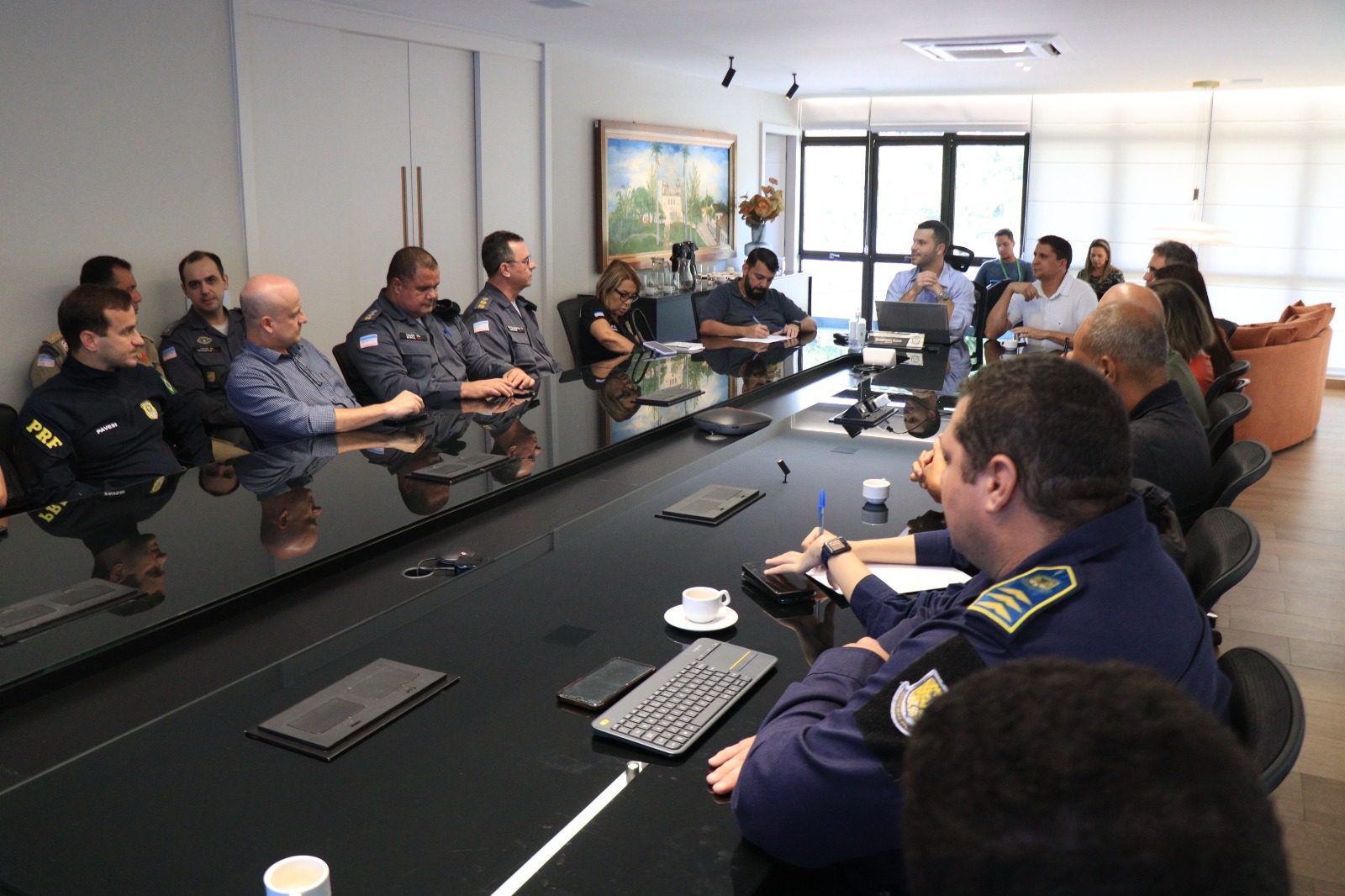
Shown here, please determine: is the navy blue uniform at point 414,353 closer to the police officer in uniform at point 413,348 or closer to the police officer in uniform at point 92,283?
the police officer in uniform at point 413,348

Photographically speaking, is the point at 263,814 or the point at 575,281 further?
the point at 575,281

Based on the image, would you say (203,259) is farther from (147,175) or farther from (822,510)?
(822,510)

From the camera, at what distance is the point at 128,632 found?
1678 mm

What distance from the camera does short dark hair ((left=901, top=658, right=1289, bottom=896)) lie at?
42 cm

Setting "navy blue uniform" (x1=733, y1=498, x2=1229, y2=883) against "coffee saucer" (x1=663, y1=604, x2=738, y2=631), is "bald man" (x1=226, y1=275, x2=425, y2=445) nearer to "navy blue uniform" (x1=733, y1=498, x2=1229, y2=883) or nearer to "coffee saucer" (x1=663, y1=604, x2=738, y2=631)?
"coffee saucer" (x1=663, y1=604, x2=738, y2=631)

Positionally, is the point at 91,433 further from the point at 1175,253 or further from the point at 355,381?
the point at 1175,253

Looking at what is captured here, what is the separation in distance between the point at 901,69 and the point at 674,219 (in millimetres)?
1993

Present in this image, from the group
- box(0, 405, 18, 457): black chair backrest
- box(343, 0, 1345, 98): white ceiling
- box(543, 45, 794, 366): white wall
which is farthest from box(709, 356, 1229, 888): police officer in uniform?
box(543, 45, 794, 366): white wall

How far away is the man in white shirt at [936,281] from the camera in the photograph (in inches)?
235

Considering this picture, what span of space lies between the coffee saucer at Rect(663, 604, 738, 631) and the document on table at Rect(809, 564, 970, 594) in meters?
0.23

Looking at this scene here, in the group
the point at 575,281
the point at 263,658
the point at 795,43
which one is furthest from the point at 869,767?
the point at 575,281

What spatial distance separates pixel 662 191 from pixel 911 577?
6352 mm

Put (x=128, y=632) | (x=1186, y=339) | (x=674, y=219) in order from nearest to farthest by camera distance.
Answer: (x=128, y=632) < (x=1186, y=339) < (x=674, y=219)

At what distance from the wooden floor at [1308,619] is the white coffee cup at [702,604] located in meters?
0.84
